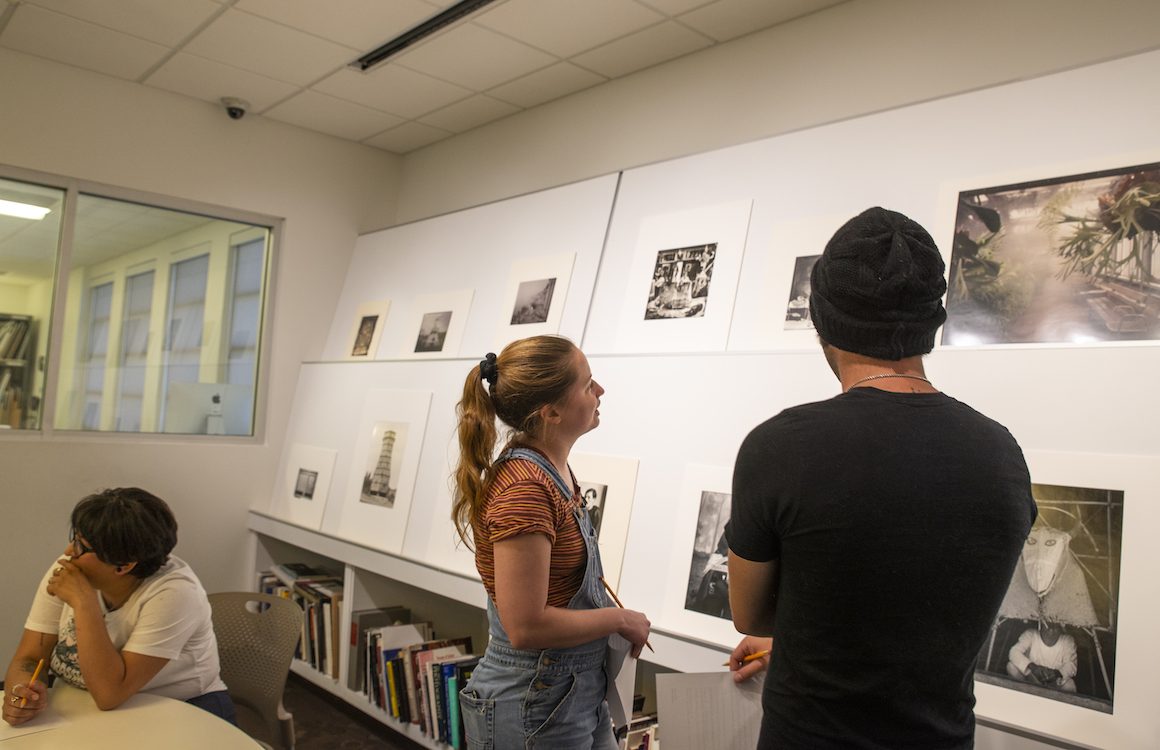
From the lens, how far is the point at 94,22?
3.58 metres

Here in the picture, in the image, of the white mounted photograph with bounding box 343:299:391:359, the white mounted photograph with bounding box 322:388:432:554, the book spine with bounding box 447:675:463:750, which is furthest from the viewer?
the white mounted photograph with bounding box 343:299:391:359

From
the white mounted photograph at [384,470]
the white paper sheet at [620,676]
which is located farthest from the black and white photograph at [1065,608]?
the white mounted photograph at [384,470]

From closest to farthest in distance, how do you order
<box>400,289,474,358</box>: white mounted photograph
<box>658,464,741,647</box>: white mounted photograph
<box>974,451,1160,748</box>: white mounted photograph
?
<box>974,451,1160,748</box>: white mounted photograph < <box>658,464,741,647</box>: white mounted photograph < <box>400,289,474,358</box>: white mounted photograph

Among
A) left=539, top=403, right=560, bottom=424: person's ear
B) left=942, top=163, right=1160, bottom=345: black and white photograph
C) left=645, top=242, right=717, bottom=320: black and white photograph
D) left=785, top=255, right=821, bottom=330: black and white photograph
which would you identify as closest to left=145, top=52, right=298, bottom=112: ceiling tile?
left=645, top=242, right=717, bottom=320: black and white photograph

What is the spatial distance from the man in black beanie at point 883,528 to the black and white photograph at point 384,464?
291 cm

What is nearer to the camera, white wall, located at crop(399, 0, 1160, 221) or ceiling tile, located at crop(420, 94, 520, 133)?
white wall, located at crop(399, 0, 1160, 221)

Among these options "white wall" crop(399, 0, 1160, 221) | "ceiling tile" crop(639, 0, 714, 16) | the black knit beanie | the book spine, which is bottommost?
the book spine

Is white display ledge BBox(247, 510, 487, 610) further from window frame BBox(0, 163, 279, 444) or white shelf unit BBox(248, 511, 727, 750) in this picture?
window frame BBox(0, 163, 279, 444)

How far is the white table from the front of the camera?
1817mm

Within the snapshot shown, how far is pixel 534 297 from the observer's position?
11.8 feet

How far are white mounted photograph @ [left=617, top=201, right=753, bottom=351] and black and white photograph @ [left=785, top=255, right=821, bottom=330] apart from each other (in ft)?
0.72

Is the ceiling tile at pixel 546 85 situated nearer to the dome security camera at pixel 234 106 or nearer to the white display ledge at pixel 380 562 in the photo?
the dome security camera at pixel 234 106

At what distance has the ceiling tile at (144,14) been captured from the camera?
3387mm

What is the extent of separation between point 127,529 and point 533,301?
1.83 m
